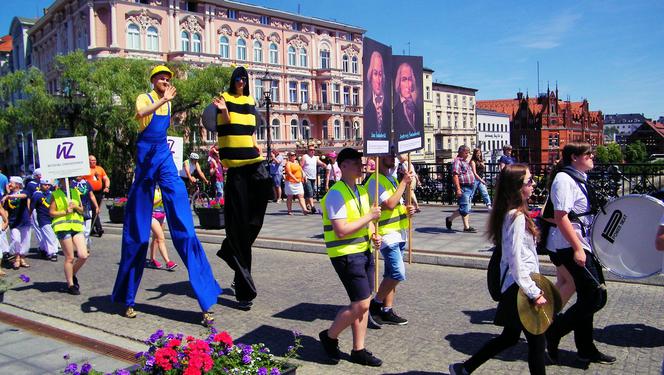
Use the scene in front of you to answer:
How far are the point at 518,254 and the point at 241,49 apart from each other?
198 ft

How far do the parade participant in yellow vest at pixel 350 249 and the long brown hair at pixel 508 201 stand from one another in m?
1.02

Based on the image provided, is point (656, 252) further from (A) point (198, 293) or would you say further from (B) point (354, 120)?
(B) point (354, 120)

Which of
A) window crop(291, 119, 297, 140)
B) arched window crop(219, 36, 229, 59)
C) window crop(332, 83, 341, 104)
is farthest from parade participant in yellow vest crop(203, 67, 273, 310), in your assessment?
window crop(332, 83, 341, 104)

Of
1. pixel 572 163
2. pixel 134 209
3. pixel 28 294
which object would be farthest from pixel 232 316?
pixel 572 163

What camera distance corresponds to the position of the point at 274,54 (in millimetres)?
64812

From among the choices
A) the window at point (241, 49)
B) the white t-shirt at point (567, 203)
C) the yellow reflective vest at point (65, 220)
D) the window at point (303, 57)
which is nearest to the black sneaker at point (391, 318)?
the white t-shirt at point (567, 203)

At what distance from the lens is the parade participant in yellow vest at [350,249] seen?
4879mm

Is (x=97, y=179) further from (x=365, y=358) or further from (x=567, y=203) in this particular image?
(x=567, y=203)

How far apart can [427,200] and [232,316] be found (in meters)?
13.3

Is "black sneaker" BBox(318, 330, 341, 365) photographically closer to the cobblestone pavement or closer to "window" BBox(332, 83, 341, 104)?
the cobblestone pavement

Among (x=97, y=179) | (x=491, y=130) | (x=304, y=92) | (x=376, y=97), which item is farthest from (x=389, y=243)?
(x=491, y=130)

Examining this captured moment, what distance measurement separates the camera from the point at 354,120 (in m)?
74.1

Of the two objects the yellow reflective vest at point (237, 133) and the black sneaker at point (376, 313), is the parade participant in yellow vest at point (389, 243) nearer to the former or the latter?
the black sneaker at point (376, 313)

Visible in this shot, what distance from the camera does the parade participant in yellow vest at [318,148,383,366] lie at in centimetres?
488
